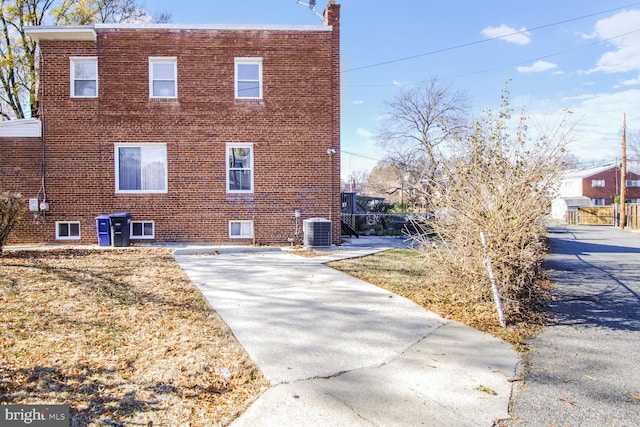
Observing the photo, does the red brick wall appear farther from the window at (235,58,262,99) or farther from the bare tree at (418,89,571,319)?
the bare tree at (418,89,571,319)

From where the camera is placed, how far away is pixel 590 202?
50.2 m

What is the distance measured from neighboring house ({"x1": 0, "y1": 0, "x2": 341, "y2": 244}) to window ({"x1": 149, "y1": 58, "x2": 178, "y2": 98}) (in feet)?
0.10

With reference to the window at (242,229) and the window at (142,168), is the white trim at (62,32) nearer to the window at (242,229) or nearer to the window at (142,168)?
the window at (142,168)

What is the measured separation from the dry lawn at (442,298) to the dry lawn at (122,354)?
3.03 metres

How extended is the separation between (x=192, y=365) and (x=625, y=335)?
5002mm

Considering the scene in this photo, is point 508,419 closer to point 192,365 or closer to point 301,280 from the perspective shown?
point 192,365

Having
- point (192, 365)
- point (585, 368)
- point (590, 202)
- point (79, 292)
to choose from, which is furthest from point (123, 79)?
point (590, 202)

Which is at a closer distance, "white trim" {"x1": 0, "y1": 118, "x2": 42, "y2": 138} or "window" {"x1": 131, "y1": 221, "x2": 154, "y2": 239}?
"white trim" {"x1": 0, "y1": 118, "x2": 42, "y2": 138}

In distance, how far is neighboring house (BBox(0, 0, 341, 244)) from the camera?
1292 centimetres

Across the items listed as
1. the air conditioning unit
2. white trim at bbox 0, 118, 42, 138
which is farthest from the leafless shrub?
the air conditioning unit

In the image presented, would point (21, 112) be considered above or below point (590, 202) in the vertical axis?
above

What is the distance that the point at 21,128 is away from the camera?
1273cm

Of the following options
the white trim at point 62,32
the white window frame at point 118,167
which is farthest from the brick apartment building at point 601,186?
the white trim at point 62,32

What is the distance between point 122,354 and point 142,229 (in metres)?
9.68
